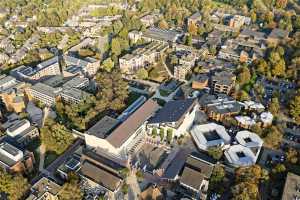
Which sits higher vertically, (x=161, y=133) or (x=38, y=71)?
(x=38, y=71)

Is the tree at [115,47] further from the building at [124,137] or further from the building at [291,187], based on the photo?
the building at [291,187]

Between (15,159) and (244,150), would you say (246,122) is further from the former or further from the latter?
(15,159)

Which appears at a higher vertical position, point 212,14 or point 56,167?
point 212,14

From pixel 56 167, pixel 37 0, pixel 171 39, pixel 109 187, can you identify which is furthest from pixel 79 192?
pixel 37 0

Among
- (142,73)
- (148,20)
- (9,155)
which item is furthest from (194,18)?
(9,155)

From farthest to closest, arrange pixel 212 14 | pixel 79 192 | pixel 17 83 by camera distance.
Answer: pixel 212 14, pixel 17 83, pixel 79 192

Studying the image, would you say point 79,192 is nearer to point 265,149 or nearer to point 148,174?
point 148,174

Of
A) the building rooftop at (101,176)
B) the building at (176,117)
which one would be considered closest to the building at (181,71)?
the building at (176,117)
